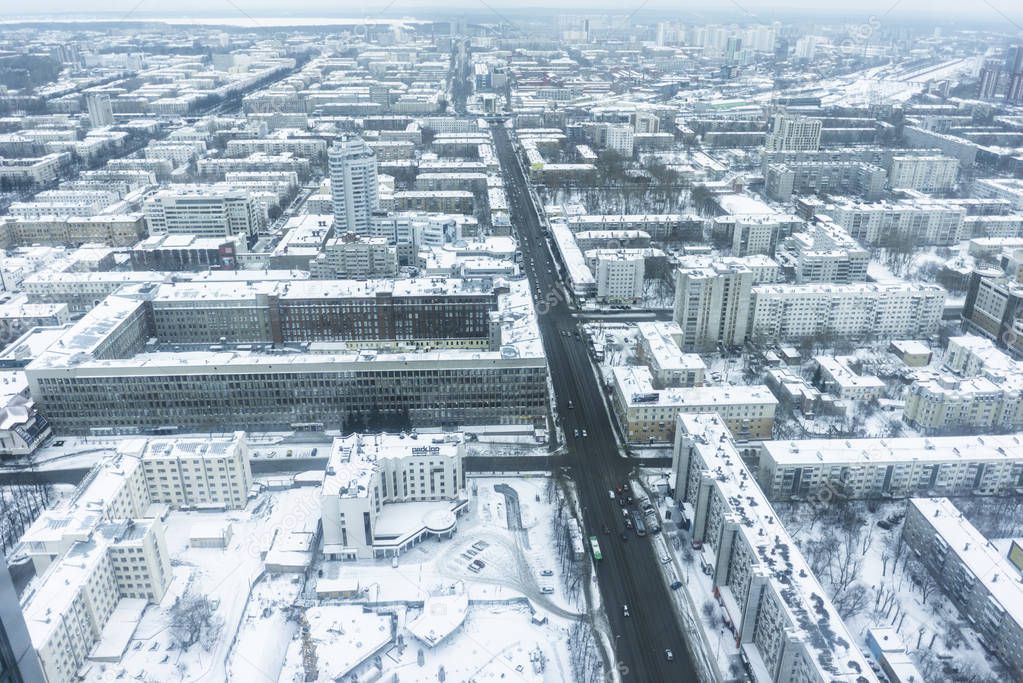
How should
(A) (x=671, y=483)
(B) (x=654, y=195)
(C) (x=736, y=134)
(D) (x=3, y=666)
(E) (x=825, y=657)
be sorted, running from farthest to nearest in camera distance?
(C) (x=736, y=134) < (B) (x=654, y=195) < (A) (x=671, y=483) < (E) (x=825, y=657) < (D) (x=3, y=666)

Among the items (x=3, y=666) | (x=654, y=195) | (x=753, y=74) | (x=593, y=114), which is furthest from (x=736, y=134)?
(x=3, y=666)

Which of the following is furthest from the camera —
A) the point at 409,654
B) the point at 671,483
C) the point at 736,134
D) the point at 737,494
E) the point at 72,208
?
the point at 736,134

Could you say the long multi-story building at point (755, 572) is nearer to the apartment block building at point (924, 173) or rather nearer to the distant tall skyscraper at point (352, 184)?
the distant tall skyscraper at point (352, 184)

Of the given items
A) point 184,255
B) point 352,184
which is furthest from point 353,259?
point 184,255

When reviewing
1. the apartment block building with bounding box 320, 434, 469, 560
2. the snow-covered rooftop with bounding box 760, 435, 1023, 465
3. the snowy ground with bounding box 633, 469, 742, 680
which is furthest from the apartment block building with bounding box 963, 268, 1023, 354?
the apartment block building with bounding box 320, 434, 469, 560

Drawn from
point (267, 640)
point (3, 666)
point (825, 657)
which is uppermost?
point (3, 666)

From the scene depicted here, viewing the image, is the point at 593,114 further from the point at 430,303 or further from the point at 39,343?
the point at 39,343
